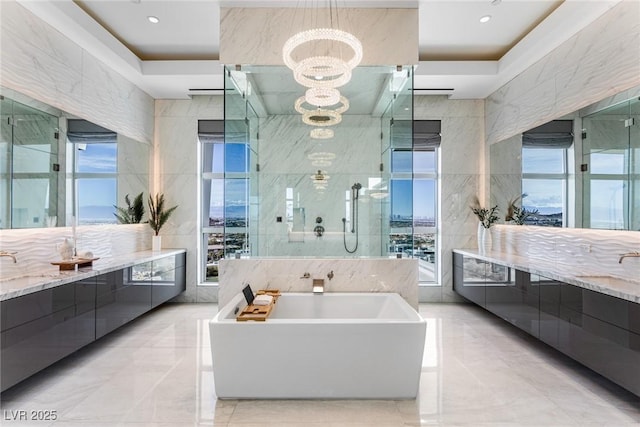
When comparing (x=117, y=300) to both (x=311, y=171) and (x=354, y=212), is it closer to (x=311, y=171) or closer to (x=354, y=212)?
(x=311, y=171)

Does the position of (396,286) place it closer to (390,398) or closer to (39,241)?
(390,398)

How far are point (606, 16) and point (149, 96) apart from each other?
18.7 ft

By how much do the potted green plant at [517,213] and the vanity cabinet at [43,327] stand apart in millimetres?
4910

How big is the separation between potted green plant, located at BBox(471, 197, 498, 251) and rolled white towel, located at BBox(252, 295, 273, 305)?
10.9 ft

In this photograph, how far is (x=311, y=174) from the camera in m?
3.60

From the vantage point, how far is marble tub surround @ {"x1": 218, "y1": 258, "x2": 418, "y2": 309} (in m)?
3.38

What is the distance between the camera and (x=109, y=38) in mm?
3852

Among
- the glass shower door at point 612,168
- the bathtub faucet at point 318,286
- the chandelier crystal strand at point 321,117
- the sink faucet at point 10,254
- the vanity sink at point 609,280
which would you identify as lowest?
the bathtub faucet at point 318,286

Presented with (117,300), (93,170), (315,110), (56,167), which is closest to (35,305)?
(117,300)

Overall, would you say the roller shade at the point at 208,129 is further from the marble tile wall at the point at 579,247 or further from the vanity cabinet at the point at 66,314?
the marble tile wall at the point at 579,247

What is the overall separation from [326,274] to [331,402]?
123 cm

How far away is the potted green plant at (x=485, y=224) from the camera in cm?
484

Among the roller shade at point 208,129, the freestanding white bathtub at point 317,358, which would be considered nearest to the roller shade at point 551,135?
the freestanding white bathtub at point 317,358

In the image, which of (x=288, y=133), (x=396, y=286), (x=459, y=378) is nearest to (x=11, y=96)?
(x=288, y=133)
